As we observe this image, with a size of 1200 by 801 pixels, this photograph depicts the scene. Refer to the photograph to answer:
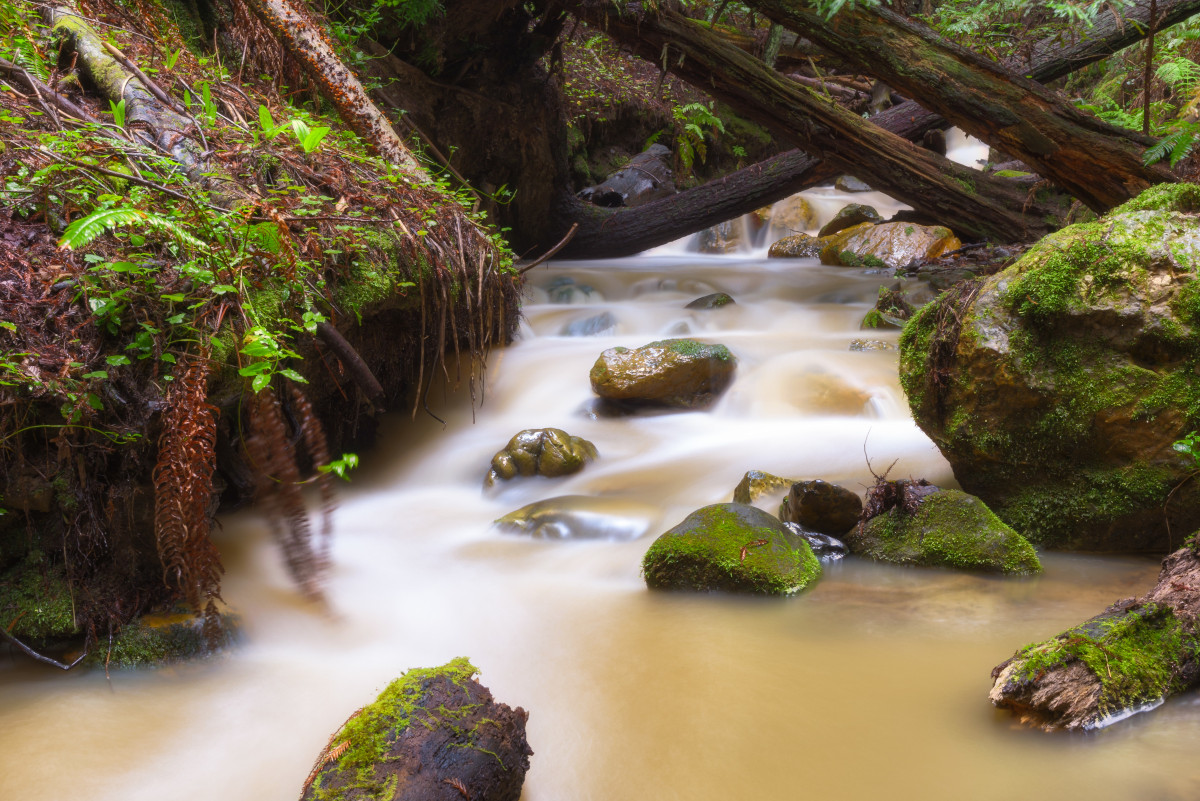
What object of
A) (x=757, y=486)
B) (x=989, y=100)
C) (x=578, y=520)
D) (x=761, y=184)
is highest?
(x=989, y=100)

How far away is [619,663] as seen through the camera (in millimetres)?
2869

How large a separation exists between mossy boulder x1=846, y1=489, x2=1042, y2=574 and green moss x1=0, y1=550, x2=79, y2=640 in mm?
3480

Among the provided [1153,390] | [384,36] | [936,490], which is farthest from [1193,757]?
[384,36]

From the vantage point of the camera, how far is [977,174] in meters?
7.29

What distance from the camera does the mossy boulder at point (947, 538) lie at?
3475mm

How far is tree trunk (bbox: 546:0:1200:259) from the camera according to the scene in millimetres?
6602

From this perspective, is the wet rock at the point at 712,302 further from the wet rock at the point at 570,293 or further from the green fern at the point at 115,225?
the green fern at the point at 115,225

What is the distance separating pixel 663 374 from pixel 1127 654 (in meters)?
3.81

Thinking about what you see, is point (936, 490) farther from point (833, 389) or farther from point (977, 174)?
point (977, 174)

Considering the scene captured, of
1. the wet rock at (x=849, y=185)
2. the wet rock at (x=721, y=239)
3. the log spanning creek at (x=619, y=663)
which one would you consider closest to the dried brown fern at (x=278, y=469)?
the log spanning creek at (x=619, y=663)

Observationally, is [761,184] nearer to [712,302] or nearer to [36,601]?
[712,302]

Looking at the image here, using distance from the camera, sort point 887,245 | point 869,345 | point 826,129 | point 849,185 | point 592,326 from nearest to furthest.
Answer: point 869,345 < point 826,129 < point 592,326 < point 887,245 < point 849,185

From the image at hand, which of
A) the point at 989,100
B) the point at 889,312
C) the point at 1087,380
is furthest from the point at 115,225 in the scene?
the point at 889,312

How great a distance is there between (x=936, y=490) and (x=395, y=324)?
326cm
